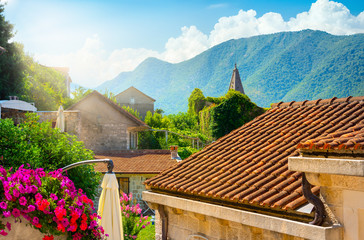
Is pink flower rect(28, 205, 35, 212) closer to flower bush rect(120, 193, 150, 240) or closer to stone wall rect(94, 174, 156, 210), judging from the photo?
flower bush rect(120, 193, 150, 240)

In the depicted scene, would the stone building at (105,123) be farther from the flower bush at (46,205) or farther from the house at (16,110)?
the flower bush at (46,205)

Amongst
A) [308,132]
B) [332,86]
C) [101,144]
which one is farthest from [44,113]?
[332,86]

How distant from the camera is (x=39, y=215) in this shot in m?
5.17

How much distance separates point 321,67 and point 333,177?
6815 inches

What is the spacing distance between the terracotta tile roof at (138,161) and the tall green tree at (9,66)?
8.71m

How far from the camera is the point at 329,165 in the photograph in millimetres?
4953

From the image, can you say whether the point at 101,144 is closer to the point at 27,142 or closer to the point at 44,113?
the point at 44,113

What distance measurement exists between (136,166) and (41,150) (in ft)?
43.0

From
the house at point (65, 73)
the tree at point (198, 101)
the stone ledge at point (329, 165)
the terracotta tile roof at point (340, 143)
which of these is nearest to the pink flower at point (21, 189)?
the stone ledge at point (329, 165)

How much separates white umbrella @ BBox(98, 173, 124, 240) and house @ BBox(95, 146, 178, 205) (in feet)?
52.5

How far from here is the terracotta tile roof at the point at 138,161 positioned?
25797 millimetres

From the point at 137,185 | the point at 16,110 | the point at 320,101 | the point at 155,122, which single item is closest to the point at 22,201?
the point at 320,101

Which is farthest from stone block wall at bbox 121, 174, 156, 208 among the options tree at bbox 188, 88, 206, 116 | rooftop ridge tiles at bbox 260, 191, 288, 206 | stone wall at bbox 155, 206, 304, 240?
tree at bbox 188, 88, 206, 116

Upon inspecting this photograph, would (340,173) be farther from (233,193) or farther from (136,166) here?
(136,166)
